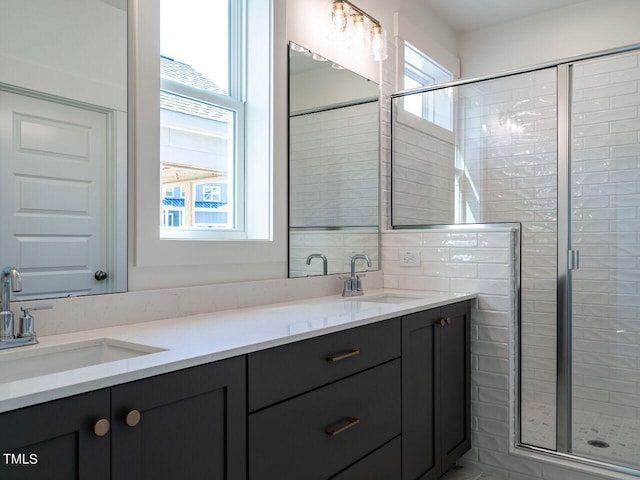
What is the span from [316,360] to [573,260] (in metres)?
1.57

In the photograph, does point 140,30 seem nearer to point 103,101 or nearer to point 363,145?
point 103,101

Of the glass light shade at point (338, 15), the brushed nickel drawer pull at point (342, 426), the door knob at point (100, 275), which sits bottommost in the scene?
the brushed nickel drawer pull at point (342, 426)

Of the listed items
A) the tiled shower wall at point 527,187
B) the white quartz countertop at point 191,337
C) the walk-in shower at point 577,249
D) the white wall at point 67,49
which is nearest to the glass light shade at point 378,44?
the tiled shower wall at point 527,187

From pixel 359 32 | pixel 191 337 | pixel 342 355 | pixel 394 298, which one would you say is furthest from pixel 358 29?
pixel 191 337

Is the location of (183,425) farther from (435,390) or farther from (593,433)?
(593,433)

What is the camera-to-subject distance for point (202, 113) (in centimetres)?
198

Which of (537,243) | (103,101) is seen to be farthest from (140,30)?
(537,243)

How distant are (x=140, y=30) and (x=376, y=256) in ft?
5.51

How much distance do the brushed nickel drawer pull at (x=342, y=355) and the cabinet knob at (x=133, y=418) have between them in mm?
647

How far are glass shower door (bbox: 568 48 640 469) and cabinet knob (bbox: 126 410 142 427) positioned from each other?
2134 mm

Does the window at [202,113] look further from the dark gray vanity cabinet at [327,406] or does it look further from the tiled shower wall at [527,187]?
the tiled shower wall at [527,187]

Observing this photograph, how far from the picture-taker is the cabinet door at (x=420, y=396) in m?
1.91

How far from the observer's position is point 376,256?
9.26 ft

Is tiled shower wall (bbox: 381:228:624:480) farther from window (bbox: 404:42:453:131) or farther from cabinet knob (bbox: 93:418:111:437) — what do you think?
cabinet knob (bbox: 93:418:111:437)
